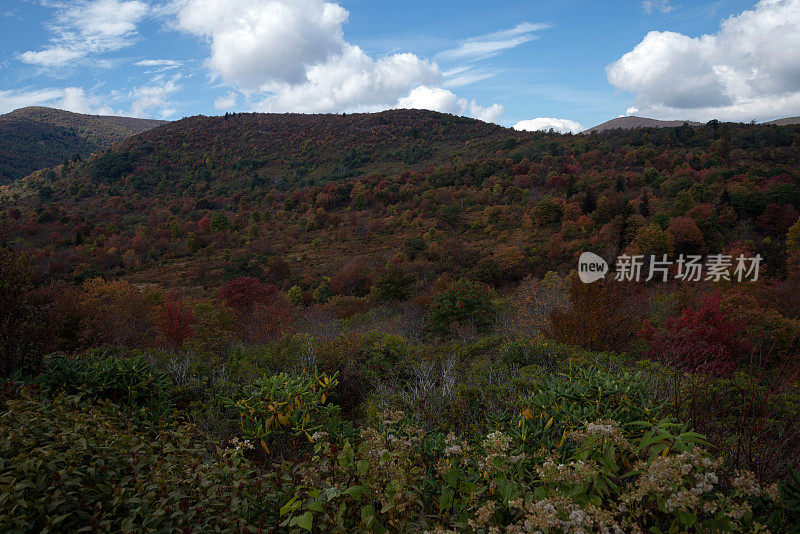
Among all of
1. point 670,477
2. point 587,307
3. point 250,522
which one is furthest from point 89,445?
point 587,307

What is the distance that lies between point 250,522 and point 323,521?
0.48 meters

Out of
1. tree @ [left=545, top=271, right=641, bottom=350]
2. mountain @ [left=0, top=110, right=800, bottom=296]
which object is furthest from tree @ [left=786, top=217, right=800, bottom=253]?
tree @ [left=545, top=271, right=641, bottom=350]

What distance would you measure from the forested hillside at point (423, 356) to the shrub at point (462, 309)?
10 cm

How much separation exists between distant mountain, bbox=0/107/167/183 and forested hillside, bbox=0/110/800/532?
3331 centimetres

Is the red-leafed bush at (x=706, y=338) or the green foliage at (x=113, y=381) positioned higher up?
the green foliage at (x=113, y=381)

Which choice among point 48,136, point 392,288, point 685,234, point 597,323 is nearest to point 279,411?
point 597,323

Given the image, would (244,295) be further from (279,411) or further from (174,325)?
(279,411)

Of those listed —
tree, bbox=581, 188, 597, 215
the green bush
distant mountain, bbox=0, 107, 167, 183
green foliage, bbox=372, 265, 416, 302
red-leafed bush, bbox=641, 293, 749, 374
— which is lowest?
green foliage, bbox=372, 265, 416, 302

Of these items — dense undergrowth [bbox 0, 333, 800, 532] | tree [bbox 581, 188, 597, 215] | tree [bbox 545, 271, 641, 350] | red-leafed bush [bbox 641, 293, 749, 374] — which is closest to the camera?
dense undergrowth [bbox 0, 333, 800, 532]

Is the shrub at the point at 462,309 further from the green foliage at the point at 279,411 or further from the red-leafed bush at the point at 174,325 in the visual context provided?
the green foliage at the point at 279,411

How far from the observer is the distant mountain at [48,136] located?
65.9 metres

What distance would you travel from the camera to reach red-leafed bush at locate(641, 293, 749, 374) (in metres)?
6.91

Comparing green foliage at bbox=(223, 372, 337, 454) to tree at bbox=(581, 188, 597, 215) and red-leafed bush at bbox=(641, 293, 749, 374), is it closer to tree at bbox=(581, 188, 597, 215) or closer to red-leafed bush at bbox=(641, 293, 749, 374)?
red-leafed bush at bbox=(641, 293, 749, 374)

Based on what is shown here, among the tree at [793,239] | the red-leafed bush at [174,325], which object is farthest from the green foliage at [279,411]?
the tree at [793,239]
